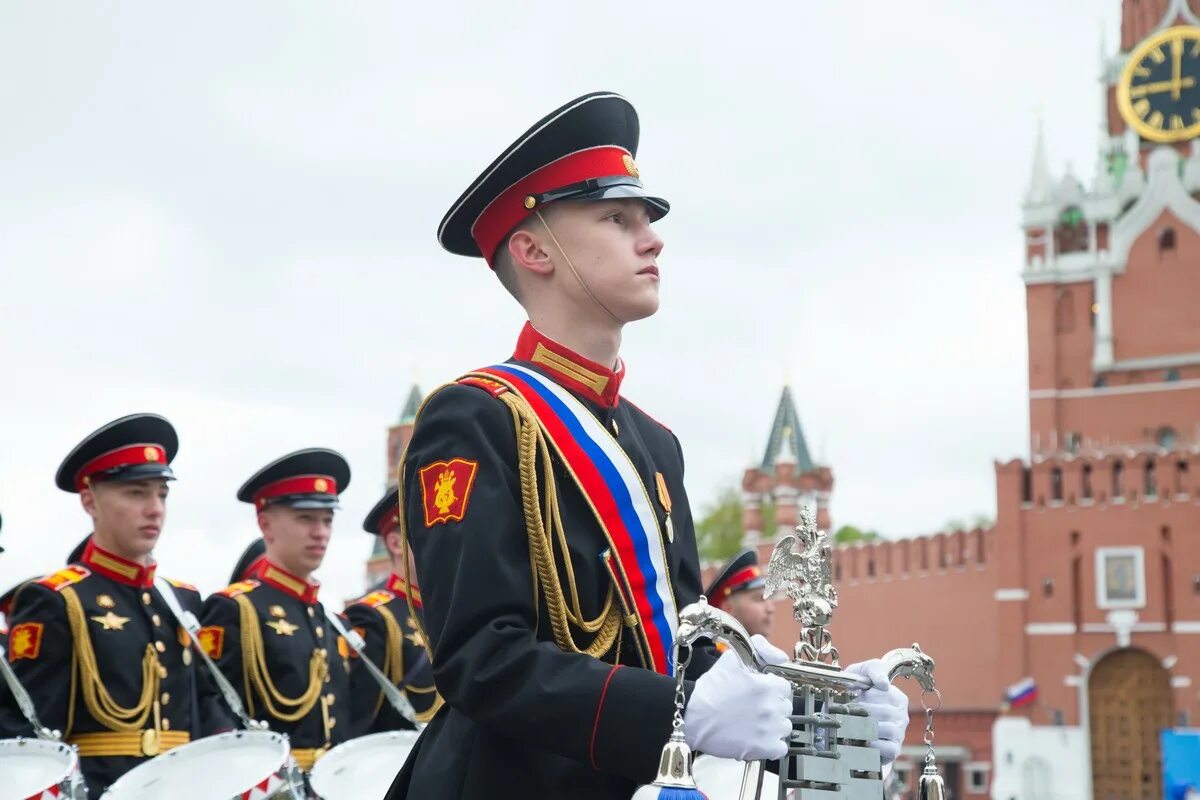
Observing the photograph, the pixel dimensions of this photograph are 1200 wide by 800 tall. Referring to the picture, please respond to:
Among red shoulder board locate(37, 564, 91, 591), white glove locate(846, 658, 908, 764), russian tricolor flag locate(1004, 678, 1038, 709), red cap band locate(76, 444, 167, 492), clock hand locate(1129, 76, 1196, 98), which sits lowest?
white glove locate(846, 658, 908, 764)

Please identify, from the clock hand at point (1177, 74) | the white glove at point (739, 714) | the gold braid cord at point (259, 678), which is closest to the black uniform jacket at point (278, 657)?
the gold braid cord at point (259, 678)

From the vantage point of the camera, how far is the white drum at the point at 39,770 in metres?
4.48

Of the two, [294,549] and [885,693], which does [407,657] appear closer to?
[294,549]

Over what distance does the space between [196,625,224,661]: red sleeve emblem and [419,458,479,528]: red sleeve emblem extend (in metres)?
4.78

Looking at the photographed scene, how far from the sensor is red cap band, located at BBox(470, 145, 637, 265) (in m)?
2.67

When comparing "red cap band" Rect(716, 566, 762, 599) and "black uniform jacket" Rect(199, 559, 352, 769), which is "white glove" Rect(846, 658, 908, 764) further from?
"red cap band" Rect(716, 566, 762, 599)

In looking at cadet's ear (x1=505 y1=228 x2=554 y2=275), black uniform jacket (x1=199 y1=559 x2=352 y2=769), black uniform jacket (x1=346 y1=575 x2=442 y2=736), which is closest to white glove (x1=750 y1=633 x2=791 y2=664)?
cadet's ear (x1=505 y1=228 x2=554 y2=275)

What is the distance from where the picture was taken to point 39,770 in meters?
4.61

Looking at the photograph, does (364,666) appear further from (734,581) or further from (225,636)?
(734,581)

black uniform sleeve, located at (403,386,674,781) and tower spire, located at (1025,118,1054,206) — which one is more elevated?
tower spire, located at (1025,118,1054,206)

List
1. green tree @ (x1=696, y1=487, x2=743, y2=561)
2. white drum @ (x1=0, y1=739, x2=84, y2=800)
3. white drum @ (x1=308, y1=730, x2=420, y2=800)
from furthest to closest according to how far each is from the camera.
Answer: green tree @ (x1=696, y1=487, x2=743, y2=561) → white drum @ (x1=308, y1=730, x2=420, y2=800) → white drum @ (x1=0, y1=739, x2=84, y2=800)

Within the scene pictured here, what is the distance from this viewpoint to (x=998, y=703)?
35156 mm

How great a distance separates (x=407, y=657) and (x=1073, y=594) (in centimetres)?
2898

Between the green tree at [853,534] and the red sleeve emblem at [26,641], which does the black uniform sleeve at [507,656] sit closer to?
the red sleeve emblem at [26,641]
